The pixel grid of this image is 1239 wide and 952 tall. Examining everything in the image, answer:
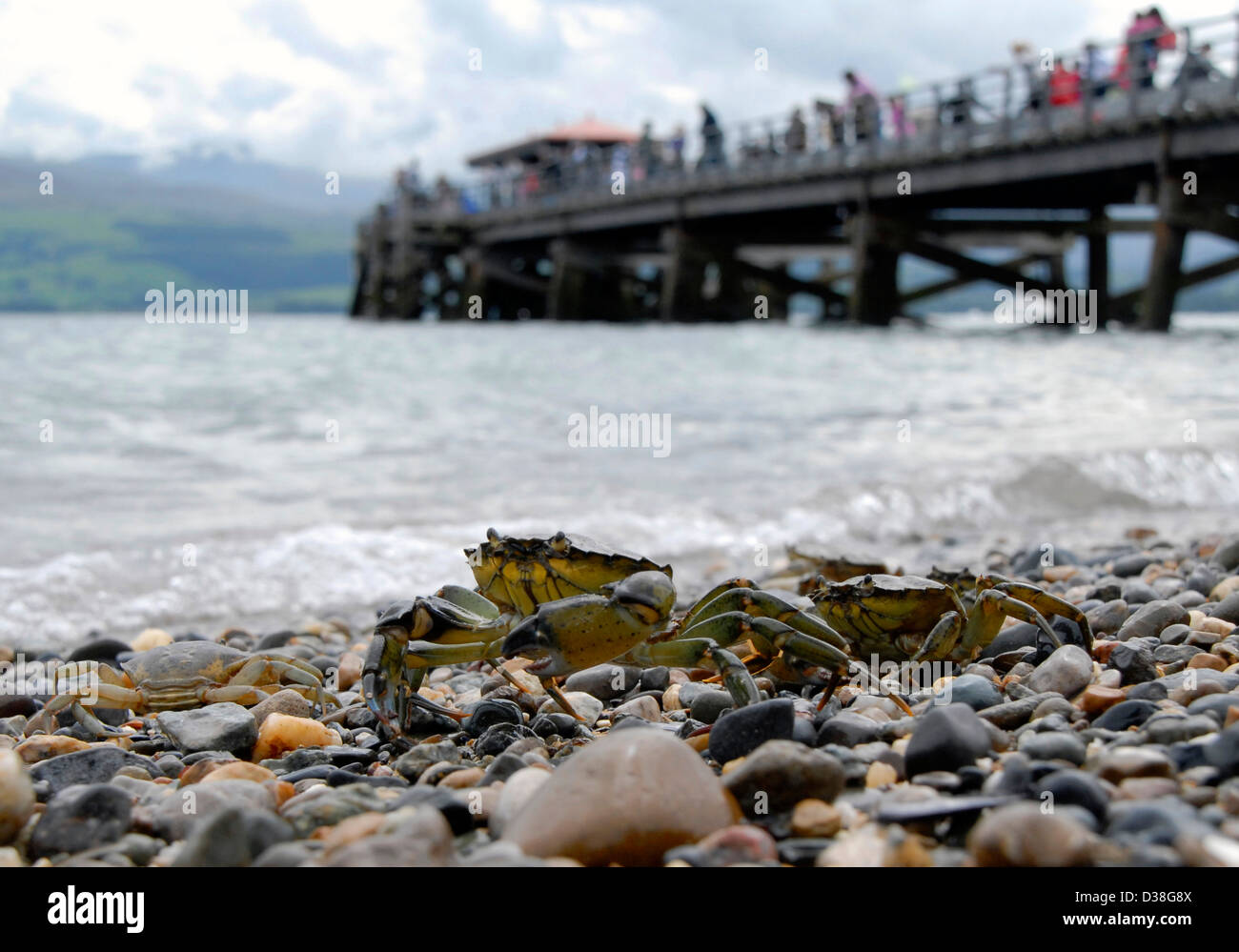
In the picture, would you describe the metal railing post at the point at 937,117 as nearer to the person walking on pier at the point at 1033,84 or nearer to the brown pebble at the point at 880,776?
the person walking on pier at the point at 1033,84

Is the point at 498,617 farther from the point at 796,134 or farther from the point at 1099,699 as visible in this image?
the point at 796,134

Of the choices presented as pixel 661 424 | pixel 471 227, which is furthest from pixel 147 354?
pixel 471 227

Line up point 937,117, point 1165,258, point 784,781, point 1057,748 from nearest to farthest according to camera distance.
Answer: point 784,781 < point 1057,748 < point 1165,258 < point 937,117

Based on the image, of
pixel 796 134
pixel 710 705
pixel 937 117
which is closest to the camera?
pixel 710 705

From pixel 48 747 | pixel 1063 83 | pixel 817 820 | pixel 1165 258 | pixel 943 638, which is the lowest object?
pixel 48 747

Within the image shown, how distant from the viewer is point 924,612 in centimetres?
334

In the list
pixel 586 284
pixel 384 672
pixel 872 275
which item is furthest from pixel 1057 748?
pixel 586 284

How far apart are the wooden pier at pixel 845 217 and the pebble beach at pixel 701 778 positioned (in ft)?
52.7

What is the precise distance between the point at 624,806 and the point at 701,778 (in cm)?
18

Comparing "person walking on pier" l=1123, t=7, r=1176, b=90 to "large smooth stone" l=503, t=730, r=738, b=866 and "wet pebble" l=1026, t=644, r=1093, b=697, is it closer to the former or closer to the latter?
"wet pebble" l=1026, t=644, r=1093, b=697

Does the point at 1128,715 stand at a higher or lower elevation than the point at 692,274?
lower
